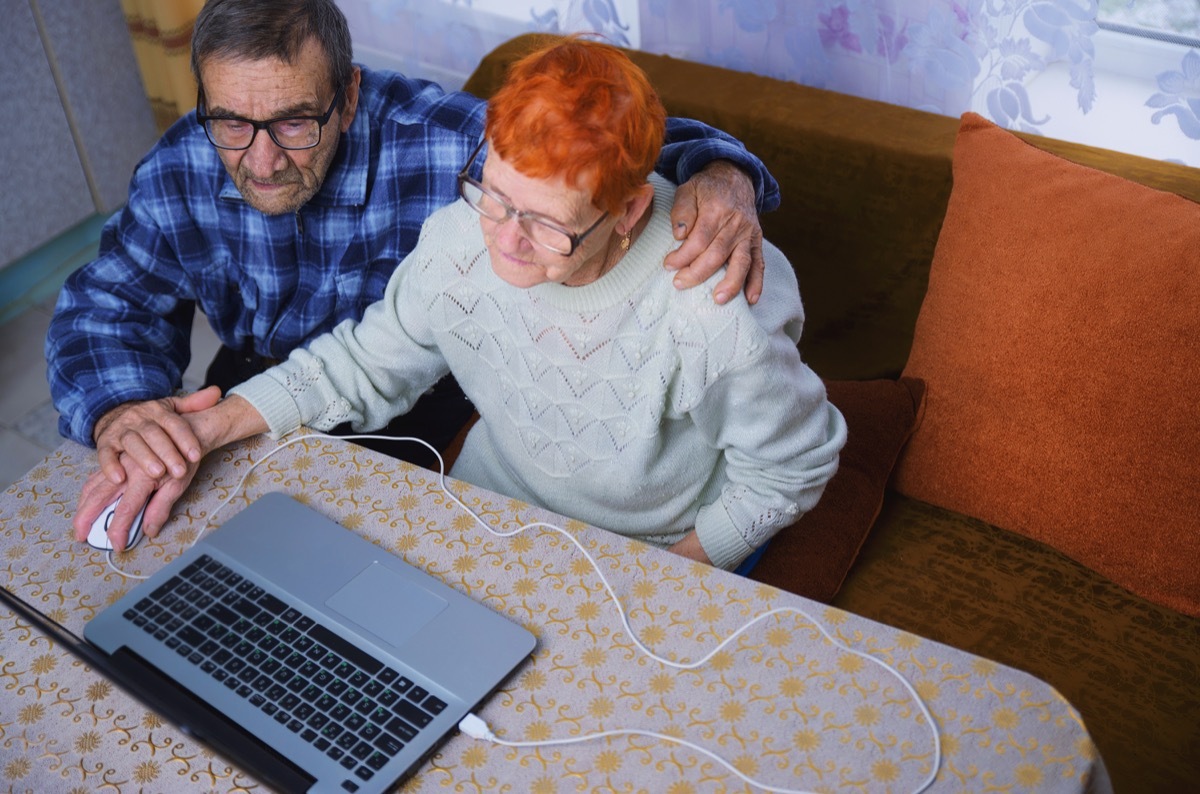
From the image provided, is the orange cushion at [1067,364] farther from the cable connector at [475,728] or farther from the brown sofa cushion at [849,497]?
the cable connector at [475,728]

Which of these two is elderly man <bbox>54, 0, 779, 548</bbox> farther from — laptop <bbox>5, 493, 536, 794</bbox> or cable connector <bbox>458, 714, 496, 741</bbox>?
cable connector <bbox>458, 714, 496, 741</bbox>

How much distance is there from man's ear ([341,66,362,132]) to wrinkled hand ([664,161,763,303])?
533 mm

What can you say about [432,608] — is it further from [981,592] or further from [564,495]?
[981,592]

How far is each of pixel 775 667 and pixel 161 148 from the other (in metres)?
1.13

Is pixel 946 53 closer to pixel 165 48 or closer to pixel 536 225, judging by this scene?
pixel 536 225

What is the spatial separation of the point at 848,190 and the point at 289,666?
1143 mm

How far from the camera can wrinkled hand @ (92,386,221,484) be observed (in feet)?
4.00

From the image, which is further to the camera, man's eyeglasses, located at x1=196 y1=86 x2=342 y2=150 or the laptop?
man's eyeglasses, located at x1=196 y1=86 x2=342 y2=150

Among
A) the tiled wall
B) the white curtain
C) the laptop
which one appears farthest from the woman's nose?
the tiled wall

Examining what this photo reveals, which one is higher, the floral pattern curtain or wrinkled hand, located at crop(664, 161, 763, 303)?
wrinkled hand, located at crop(664, 161, 763, 303)

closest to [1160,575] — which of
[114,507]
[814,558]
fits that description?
[814,558]

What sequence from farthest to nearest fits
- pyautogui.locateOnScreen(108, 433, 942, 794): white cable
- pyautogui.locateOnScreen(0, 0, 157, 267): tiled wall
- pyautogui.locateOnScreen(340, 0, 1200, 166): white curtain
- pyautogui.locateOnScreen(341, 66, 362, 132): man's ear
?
pyautogui.locateOnScreen(0, 0, 157, 267): tiled wall
pyautogui.locateOnScreen(340, 0, 1200, 166): white curtain
pyautogui.locateOnScreen(341, 66, 362, 132): man's ear
pyautogui.locateOnScreen(108, 433, 942, 794): white cable

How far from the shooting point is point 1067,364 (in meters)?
1.47

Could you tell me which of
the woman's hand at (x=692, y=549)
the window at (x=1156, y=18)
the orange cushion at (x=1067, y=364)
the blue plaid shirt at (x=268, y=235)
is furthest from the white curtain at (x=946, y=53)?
the woman's hand at (x=692, y=549)
